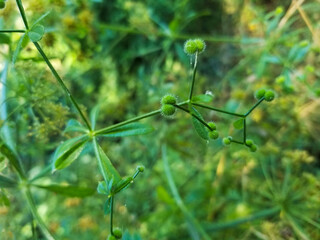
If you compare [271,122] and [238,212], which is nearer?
[238,212]

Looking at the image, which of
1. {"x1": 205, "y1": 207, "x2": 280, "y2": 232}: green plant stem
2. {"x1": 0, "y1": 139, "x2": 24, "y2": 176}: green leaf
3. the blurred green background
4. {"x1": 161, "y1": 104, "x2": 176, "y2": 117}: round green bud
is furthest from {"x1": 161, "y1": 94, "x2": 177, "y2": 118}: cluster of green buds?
{"x1": 205, "y1": 207, "x2": 280, "y2": 232}: green plant stem

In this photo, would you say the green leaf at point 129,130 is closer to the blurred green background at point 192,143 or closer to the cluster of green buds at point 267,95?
the cluster of green buds at point 267,95

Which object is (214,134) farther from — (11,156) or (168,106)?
(11,156)

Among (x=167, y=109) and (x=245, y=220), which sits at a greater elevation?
(x=245, y=220)

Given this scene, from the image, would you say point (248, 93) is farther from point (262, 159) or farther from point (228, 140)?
point (228, 140)

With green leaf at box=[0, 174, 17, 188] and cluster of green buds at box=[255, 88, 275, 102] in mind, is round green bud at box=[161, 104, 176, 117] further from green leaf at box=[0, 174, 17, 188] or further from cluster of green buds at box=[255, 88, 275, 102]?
green leaf at box=[0, 174, 17, 188]

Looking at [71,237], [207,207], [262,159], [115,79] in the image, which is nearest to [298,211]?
[262,159]

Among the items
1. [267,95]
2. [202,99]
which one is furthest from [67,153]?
[267,95]
